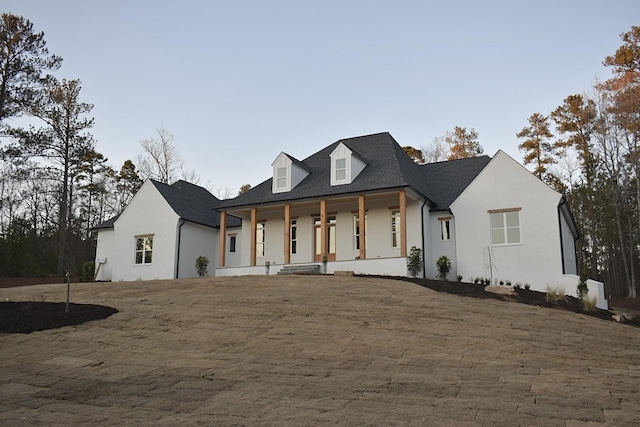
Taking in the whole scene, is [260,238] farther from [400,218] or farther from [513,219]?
[513,219]

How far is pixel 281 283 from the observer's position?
19.7 metres

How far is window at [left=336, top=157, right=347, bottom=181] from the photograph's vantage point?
25.1 meters

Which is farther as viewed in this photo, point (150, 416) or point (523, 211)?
point (523, 211)

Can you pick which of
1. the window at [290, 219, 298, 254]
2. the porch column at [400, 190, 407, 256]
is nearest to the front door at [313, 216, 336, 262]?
the window at [290, 219, 298, 254]

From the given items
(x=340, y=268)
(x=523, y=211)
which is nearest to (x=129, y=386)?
(x=340, y=268)

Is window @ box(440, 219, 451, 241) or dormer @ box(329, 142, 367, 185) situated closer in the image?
window @ box(440, 219, 451, 241)

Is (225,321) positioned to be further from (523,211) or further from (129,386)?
(523,211)

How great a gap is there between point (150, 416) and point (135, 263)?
2195 cm

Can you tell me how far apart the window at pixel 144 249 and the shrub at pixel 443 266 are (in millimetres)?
13907

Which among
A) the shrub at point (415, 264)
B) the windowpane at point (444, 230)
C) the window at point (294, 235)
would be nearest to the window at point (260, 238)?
the window at point (294, 235)

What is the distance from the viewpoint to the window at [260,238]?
27.5m

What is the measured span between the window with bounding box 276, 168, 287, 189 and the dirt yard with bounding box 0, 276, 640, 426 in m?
11.0

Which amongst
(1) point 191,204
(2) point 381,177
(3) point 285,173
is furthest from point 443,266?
(1) point 191,204

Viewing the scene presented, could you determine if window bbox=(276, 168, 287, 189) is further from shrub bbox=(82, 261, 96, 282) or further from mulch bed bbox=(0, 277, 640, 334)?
shrub bbox=(82, 261, 96, 282)
